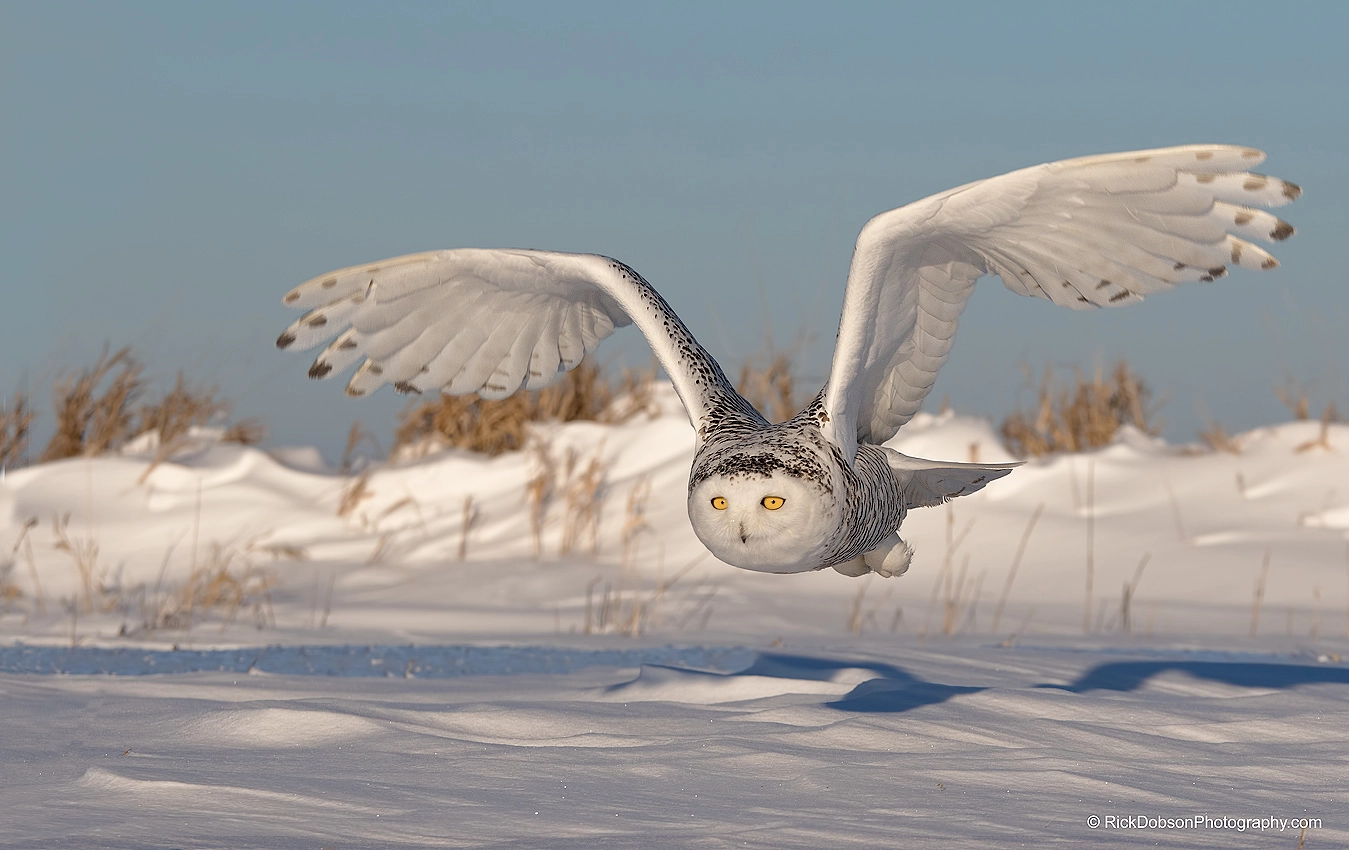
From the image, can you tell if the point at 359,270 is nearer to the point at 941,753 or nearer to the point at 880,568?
the point at 880,568

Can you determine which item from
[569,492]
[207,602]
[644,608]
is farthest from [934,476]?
[569,492]

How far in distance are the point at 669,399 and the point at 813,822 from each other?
8115 millimetres

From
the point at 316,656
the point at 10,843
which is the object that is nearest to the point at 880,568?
the point at 10,843

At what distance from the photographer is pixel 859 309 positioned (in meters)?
3.22

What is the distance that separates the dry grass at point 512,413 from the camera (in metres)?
10.5

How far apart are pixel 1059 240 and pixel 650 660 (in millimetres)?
2857

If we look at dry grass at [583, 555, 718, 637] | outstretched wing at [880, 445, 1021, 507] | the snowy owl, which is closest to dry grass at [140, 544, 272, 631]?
dry grass at [583, 555, 718, 637]

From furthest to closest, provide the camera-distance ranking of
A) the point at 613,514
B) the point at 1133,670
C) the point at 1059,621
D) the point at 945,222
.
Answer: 1. the point at 613,514
2. the point at 1059,621
3. the point at 1133,670
4. the point at 945,222

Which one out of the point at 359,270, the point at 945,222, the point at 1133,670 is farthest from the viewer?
the point at 1133,670

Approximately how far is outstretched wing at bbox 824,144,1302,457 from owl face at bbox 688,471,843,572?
0.38 m

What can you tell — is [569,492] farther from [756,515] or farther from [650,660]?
[756,515]

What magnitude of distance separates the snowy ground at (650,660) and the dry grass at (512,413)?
0.34 metres

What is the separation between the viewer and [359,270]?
12.9ft

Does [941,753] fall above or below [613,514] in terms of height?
below
